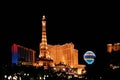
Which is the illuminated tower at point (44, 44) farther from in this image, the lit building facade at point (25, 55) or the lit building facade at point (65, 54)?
the lit building facade at point (65, 54)

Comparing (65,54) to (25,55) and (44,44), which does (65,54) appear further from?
(44,44)

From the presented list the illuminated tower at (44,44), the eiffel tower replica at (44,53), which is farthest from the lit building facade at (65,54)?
the illuminated tower at (44,44)

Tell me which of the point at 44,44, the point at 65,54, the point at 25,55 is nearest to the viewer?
the point at 44,44

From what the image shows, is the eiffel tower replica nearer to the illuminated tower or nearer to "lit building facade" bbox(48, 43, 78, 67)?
the illuminated tower

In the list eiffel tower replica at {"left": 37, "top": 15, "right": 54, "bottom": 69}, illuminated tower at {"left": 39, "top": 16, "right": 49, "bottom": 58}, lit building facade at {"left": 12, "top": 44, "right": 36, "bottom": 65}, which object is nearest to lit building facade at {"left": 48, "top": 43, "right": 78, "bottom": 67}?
lit building facade at {"left": 12, "top": 44, "right": 36, "bottom": 65}

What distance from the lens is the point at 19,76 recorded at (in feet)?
149

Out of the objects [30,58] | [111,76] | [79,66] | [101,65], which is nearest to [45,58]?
[30,58]

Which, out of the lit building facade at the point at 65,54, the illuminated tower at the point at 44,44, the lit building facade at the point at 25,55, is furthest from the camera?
the lit building facade at the point at 65,54

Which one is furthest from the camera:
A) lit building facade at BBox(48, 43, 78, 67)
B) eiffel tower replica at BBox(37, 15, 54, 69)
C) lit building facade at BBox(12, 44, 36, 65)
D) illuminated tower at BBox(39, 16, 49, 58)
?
lit building facade at BBox(48, 43, 78, 67)

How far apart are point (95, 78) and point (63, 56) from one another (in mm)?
85792

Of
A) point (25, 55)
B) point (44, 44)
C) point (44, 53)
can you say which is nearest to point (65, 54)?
point (44, 53)

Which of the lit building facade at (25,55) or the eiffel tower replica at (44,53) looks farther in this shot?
the eiffel tower replica at (44,53)

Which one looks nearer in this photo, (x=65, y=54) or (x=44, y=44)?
(x=44, y=44)

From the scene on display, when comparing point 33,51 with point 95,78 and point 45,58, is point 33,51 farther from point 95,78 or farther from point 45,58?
point 95,78
